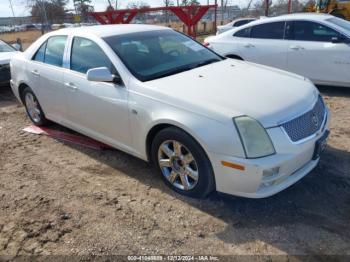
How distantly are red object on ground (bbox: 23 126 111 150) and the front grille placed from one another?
2.54 meters

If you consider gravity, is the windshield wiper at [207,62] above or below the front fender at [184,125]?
above

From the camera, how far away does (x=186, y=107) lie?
10.1 feet

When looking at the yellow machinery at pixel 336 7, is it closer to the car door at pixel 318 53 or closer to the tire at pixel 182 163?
the car door at pixel 318 53

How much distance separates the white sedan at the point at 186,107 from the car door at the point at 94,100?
13mm

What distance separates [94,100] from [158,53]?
915 mm

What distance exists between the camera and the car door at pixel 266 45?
22.9 ft

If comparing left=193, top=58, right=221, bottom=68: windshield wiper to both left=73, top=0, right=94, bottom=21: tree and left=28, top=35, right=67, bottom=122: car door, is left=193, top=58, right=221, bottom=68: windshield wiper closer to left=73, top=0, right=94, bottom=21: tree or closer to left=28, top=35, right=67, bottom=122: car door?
left=28, top=35, right=67, bottom=122: car door

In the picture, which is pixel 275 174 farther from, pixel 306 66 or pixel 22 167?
pixel 306 66

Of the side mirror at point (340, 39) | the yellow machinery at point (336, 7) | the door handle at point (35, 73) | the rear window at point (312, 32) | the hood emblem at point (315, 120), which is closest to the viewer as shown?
the hood emblem at point (315, 120)

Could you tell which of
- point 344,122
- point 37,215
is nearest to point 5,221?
point 37,215

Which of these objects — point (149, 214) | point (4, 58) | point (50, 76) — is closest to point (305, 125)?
point (149, 214)

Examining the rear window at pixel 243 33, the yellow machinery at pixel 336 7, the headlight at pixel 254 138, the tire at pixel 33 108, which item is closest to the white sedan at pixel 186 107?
the headlight at pixel 254 138

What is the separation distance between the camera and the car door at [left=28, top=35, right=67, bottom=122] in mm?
4531

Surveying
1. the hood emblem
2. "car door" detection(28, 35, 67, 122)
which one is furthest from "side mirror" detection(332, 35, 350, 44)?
"car door" detection(28, 35, 67, 122)
